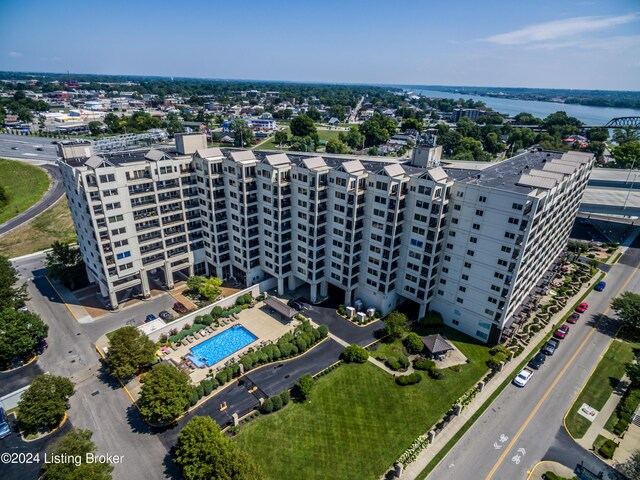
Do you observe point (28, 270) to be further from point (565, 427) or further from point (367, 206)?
point (565, 427)

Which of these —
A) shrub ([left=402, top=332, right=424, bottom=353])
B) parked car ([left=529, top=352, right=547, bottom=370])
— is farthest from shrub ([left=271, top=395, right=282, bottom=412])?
parked car ([left=529, top=352, right=547, bottom=370])

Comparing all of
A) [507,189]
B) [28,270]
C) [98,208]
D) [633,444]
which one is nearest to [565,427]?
[633,444]

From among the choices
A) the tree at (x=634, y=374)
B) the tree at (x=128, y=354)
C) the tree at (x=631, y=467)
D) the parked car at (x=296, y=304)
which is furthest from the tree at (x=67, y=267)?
the tree at (x=634, y=374)

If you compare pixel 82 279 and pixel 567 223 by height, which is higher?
pixel 567 223

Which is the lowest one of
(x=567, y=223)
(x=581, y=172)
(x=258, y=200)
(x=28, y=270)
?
(x=28, y=270)

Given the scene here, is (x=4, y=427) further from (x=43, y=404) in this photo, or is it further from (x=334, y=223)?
(x=334, y=223)

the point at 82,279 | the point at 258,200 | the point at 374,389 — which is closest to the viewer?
the point at 374,389

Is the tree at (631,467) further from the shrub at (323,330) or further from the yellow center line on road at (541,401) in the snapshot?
the shrub at (323,330)
